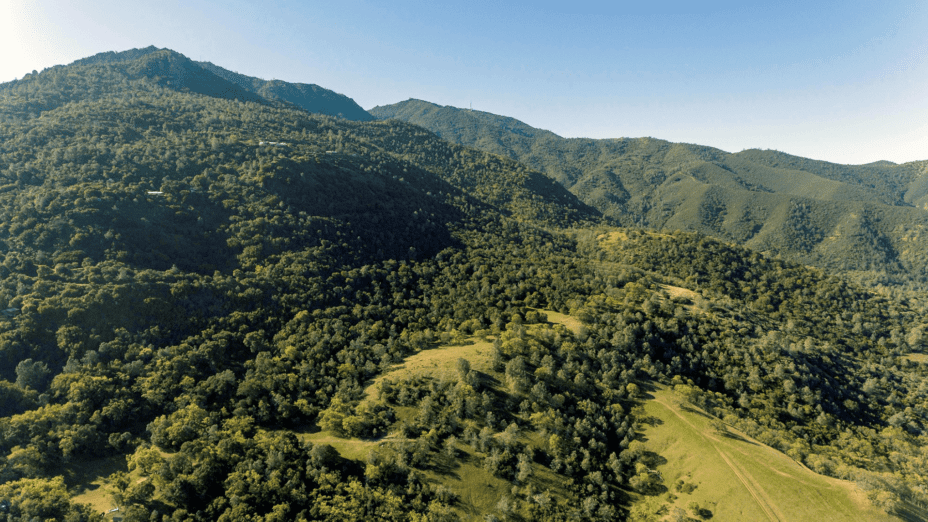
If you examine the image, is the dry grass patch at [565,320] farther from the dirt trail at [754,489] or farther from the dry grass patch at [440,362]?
the dirt trail at [754,489]

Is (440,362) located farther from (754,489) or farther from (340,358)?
(754,489)

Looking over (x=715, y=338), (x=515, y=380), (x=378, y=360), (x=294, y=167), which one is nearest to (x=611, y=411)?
(x=515, y=380)

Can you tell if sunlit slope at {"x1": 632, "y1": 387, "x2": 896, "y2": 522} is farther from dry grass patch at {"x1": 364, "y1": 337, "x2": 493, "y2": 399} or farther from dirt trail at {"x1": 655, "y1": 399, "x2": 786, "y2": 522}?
dry grass patch at {"x1": 364, "y1": 337, "x2": 493, "y2": 399}

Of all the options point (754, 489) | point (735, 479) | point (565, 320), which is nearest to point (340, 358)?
point (565, 320)

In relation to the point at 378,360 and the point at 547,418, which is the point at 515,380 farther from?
the point at 378,360

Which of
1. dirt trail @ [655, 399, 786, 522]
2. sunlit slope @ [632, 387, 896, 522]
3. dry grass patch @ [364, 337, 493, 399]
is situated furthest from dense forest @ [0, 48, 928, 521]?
dirt trail @ [655, 399, 786, 522]

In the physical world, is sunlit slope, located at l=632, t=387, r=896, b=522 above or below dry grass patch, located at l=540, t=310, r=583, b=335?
below
